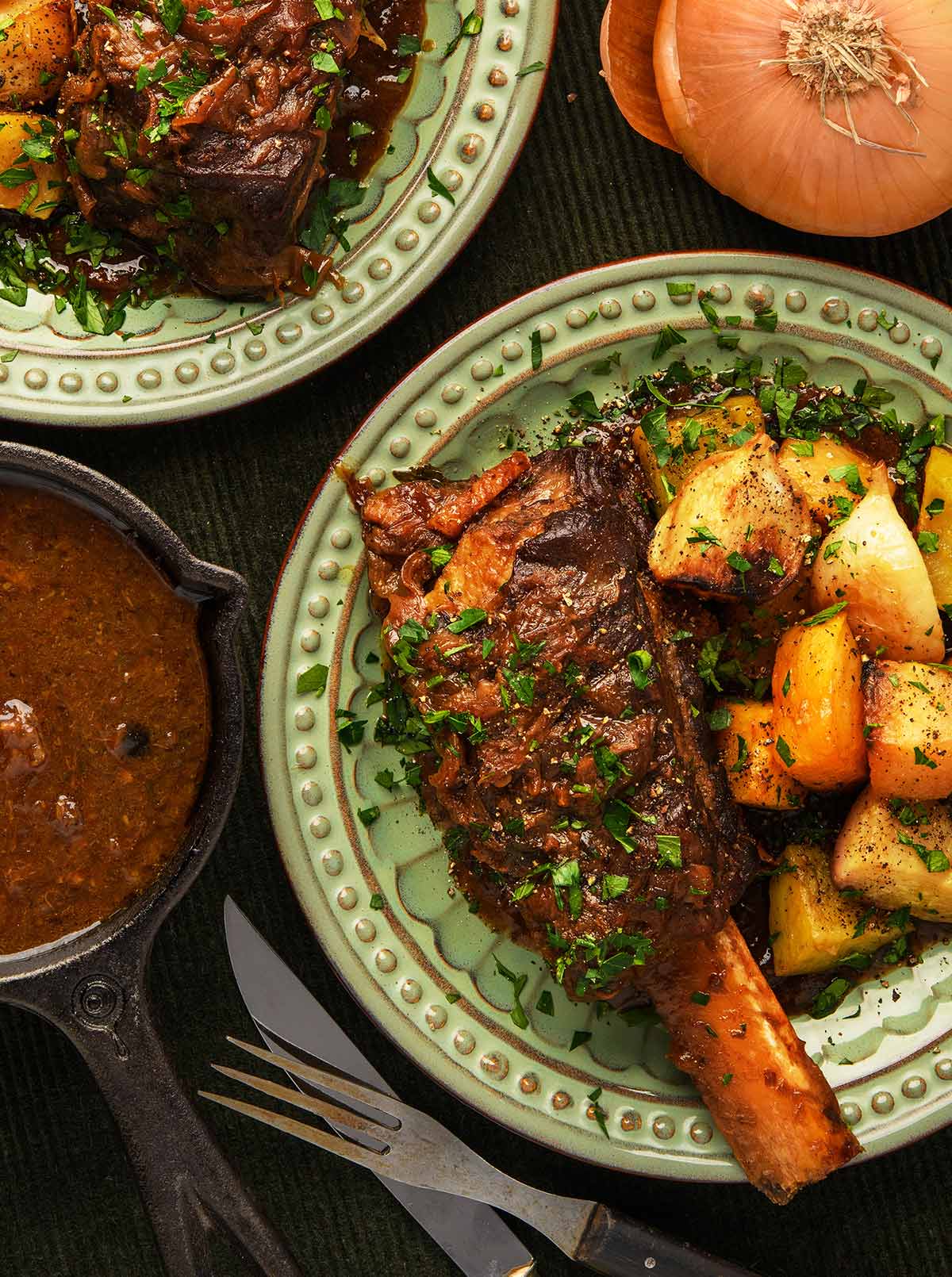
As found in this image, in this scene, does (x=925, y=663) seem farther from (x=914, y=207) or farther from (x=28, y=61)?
(x=28, y=61)

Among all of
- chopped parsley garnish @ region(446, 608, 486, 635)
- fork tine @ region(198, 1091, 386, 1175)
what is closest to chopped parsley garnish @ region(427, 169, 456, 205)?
chopped parsley garnish @ region(446, 608, 486, 635)

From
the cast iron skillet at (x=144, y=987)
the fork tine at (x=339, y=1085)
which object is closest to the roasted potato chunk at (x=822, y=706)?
the cast iron skillet at (x=144, y=987)

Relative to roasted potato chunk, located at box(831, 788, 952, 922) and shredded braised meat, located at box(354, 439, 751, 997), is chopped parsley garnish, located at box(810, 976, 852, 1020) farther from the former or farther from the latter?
shredded braised meat, located at box(354, 439, 751, 997)

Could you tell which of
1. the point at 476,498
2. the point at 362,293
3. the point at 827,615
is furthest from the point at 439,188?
the point at 827,615

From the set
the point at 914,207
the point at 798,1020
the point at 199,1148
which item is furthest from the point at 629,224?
the point at 199,1148

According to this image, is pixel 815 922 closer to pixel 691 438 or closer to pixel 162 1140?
pixel 691 438

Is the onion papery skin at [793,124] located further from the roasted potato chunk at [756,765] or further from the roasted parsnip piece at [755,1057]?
the roasted parsnip piece at [755,1057]
